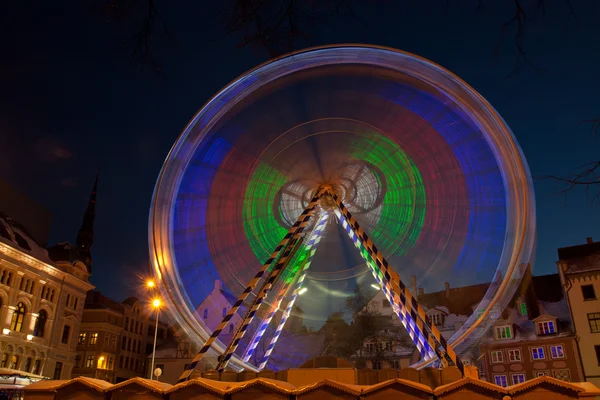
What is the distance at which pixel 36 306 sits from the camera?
130 feet

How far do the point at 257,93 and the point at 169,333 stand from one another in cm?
4210

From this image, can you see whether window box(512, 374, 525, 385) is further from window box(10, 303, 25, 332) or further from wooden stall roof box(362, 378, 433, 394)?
window box(10, 303, 25, 332)

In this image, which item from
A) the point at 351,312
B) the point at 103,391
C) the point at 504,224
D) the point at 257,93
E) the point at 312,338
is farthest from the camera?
the point at 351,312

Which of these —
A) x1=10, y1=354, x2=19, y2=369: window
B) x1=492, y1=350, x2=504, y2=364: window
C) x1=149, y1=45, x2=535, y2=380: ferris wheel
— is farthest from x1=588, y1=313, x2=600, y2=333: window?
x1=10, y1=354, x2=19, y2=369: window

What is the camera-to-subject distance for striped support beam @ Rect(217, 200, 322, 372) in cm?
1439

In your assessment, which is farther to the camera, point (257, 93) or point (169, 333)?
point (169, 333)

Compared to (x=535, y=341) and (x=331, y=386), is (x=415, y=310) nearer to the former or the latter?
(x=331, y=386)

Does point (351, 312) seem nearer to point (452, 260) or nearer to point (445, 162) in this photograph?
point (452, 260)

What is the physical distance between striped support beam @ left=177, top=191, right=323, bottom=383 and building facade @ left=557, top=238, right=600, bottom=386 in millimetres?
22982

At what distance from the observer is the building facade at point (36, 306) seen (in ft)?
118

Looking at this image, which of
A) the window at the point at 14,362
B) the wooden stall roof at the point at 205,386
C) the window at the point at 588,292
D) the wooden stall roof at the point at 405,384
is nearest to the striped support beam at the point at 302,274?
the wooden stall roof at the point at 205,386

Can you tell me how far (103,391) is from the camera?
10.0 meters

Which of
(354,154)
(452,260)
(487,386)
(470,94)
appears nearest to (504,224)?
(452,260)

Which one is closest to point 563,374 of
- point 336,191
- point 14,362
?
point 336,191
